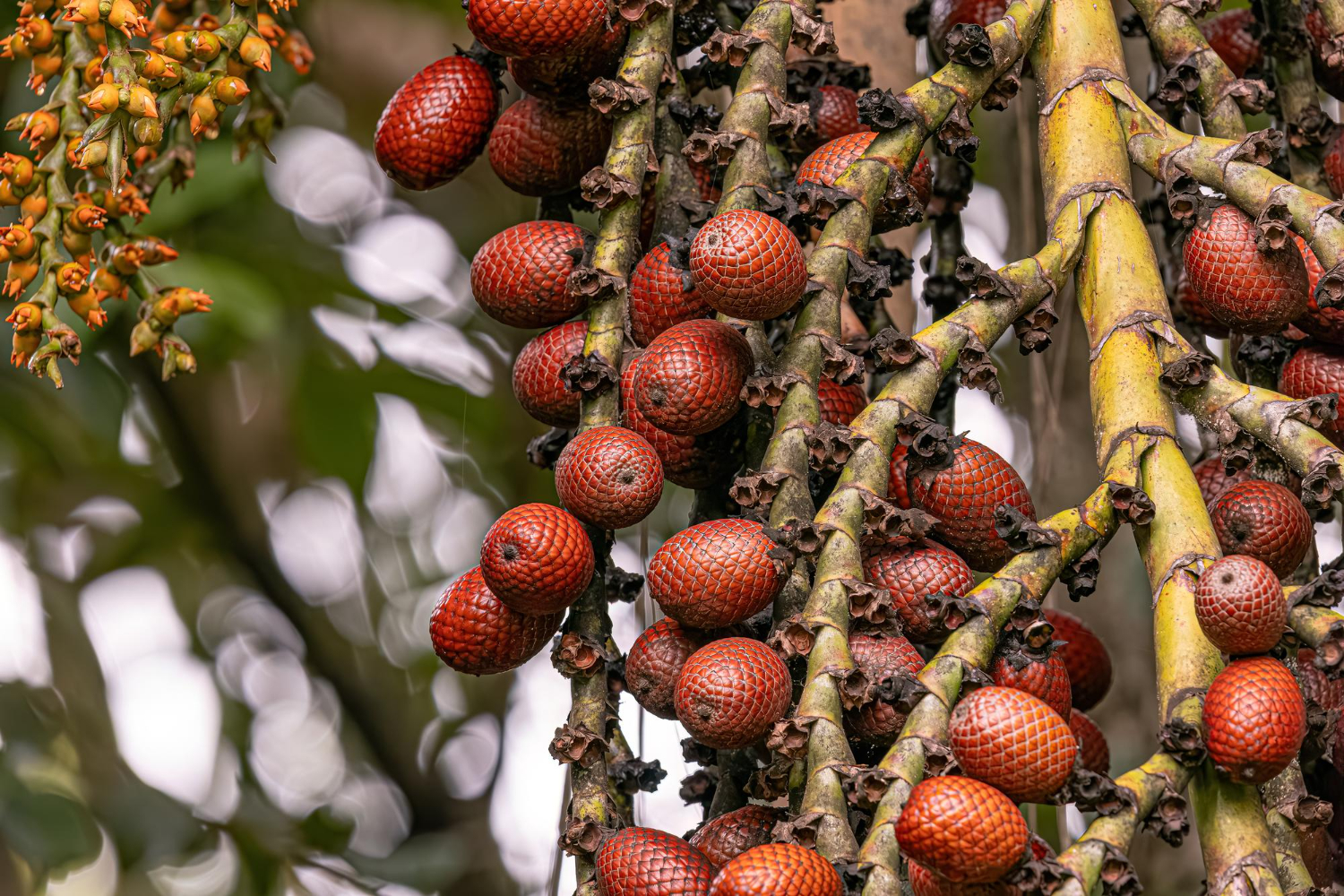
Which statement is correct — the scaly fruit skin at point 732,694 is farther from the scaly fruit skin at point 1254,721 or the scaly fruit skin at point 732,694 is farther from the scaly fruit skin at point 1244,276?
the scaly fruit skin at point 1244,276

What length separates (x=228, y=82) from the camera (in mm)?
1448

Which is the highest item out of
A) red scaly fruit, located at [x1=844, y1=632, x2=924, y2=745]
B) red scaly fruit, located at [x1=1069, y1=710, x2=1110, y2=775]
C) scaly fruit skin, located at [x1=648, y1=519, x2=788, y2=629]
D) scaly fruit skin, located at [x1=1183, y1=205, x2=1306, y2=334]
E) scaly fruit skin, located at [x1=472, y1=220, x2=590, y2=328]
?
scaly fruit skin, located at [x1=1183, y1=205, x2=1306, y2=334]

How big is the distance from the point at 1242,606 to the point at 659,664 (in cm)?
44

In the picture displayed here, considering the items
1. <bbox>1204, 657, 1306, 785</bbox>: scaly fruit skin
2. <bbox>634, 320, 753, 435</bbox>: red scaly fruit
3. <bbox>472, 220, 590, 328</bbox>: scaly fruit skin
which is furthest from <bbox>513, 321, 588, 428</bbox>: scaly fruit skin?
<bbox>1204, 657, 1306, 785</bbox>: scaly fruit skin

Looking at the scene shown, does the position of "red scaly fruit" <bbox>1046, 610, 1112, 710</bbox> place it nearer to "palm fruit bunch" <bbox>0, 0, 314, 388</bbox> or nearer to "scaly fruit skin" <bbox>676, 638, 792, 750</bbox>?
"scaly fruit skin" <bbox>676, 638, 792, 750</bbox>

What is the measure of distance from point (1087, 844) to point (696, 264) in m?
0.52

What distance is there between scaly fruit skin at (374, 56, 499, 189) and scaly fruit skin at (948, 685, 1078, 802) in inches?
31.0

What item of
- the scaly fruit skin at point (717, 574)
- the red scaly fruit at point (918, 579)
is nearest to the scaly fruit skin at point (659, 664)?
the scaly fruit skin at point (717, 574)

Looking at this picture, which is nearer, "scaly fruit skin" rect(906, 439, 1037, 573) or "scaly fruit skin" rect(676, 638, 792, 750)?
"scaly fruit skin" rect(676, 638, 792, 750)

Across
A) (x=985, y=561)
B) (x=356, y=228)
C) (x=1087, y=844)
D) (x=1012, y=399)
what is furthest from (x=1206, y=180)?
(x=356, y=228)

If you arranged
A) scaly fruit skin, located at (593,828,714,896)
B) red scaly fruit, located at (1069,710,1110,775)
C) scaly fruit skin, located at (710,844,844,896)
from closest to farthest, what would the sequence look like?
scaly fruit skin, located at (710,844,844,896) < scaly fruit skin, located at (593,828,714,896) < red scaly fruit, located at (1069,710,1110,775)

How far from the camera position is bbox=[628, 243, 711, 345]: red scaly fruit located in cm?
129

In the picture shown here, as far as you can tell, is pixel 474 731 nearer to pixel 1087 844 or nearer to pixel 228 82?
pixel 228 82

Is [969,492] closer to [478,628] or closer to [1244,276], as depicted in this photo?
[1244,276]
